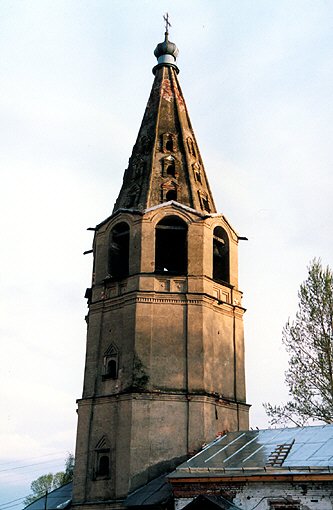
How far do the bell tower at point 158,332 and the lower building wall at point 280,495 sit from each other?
3.17 meters

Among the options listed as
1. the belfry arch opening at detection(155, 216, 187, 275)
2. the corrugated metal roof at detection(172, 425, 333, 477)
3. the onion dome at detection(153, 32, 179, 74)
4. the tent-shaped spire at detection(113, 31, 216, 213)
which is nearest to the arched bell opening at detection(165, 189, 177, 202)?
the tent-shaped spire at detection(113, 31, 216, 213)

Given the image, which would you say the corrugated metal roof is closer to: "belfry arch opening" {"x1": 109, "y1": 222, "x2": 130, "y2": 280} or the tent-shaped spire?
"belfry arch opening" {"x1": 109, "y1": 222, "x2": 130, "y2": 280}

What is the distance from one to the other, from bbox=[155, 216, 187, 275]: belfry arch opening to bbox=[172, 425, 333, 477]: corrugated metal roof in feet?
18.9

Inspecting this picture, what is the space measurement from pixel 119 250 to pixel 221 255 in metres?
3.33

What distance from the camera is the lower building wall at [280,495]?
557 inches

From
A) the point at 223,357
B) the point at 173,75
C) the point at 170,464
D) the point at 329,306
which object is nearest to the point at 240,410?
the point at 223,357

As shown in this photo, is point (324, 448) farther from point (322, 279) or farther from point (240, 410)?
point (322, 279)

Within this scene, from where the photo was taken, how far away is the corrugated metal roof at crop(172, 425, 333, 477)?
15.1 m

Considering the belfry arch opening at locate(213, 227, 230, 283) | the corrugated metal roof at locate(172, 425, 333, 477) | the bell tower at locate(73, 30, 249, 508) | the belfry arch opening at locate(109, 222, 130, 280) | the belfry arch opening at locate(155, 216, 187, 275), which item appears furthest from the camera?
the belfry arch opening at locate(213, 227, 230, 283)

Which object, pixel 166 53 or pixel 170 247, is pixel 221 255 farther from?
pixel 166 53

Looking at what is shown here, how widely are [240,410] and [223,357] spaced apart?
164 centimetres

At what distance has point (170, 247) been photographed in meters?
22.7

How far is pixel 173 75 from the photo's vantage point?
25.6 m

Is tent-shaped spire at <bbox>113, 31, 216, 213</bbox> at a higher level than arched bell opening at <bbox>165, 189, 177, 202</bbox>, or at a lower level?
higher
